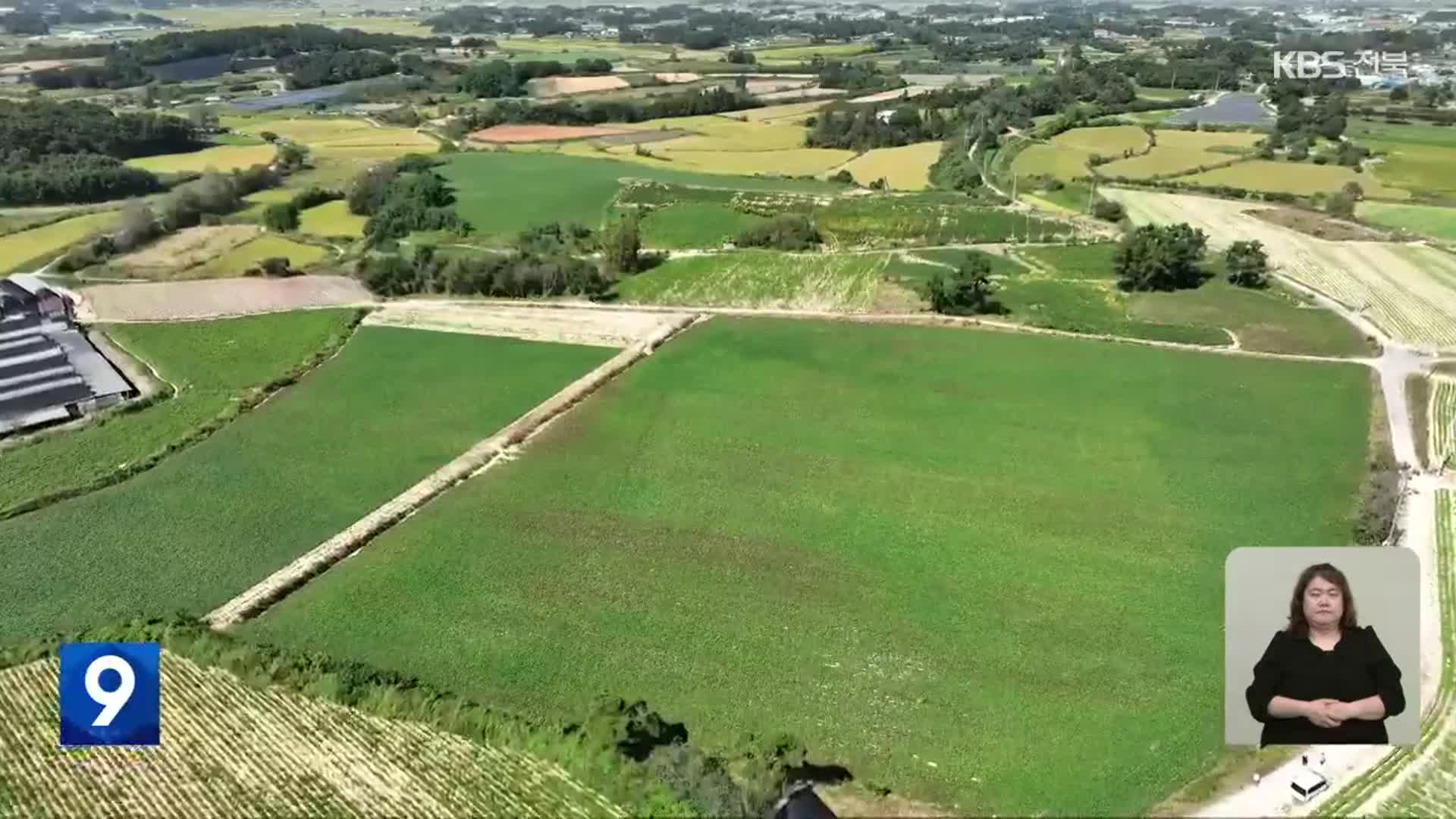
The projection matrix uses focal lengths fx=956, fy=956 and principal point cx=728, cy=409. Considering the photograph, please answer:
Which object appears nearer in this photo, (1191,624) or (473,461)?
(1191,624)

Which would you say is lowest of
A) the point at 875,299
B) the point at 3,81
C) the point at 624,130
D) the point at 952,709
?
the point at 952,709

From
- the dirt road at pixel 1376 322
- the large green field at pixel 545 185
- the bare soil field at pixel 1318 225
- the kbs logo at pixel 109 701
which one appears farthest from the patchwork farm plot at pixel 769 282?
the kbs logo at pixel 109 701

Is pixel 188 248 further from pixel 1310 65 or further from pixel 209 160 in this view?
pixel 1310 65

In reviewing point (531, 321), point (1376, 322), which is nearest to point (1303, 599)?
point (531, 321)

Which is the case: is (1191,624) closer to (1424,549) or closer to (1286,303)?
(1424,549)

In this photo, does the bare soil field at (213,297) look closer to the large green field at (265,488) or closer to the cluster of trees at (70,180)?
the large green field at (265,488)

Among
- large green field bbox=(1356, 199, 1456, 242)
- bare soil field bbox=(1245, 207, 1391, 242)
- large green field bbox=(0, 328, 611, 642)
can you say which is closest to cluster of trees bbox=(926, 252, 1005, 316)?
large green field bbox=(0, 328, 611, 642)

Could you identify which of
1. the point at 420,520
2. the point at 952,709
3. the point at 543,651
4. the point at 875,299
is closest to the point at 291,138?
the point at 875,299
